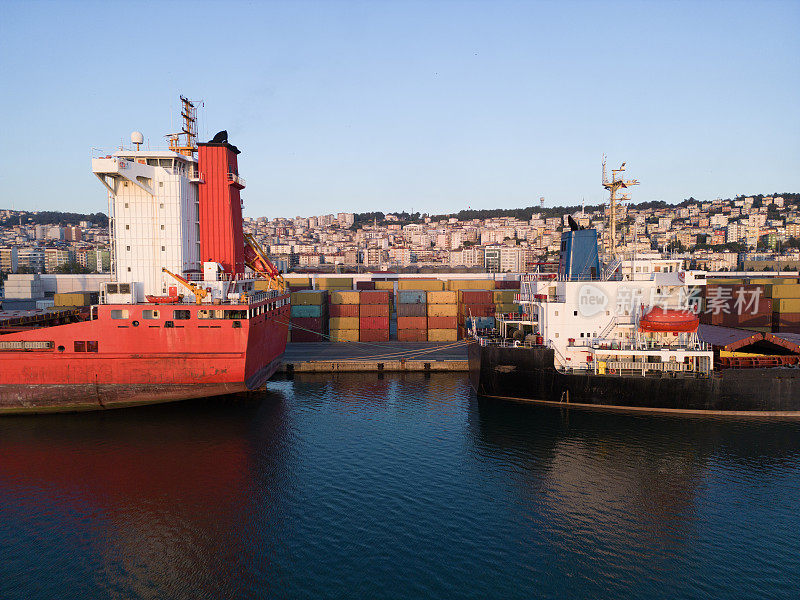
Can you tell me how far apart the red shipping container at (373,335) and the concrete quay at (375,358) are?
1.46m

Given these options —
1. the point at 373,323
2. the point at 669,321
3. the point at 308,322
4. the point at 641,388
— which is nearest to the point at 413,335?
the point at 373,323

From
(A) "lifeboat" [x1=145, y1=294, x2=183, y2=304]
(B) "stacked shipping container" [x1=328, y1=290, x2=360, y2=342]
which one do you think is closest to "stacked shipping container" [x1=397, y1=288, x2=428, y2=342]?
(B) "stacked shipping container" [x1=328, y1=290, x2=360, y2=342]

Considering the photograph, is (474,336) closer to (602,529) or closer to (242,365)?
(242,365)

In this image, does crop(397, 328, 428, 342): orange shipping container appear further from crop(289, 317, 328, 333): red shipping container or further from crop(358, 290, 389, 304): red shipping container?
crop(289, 317, 328, 333): red shipping container

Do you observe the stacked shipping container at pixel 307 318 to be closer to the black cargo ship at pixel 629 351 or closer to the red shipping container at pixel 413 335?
the red shipping container at pixel 413 335

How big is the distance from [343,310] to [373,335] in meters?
3.39

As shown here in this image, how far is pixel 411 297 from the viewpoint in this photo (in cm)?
4225

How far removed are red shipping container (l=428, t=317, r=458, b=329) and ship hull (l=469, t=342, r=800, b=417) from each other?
14.7m

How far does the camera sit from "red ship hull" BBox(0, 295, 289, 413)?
79.9 ft

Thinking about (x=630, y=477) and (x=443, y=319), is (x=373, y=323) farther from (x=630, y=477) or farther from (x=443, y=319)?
(x=630, y=477)

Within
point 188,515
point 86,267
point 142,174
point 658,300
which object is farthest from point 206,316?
point 86,267

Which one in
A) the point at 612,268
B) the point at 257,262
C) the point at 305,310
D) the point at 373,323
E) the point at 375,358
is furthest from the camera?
the point at 373,323

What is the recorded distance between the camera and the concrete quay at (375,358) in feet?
113

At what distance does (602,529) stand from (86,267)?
14854cm
